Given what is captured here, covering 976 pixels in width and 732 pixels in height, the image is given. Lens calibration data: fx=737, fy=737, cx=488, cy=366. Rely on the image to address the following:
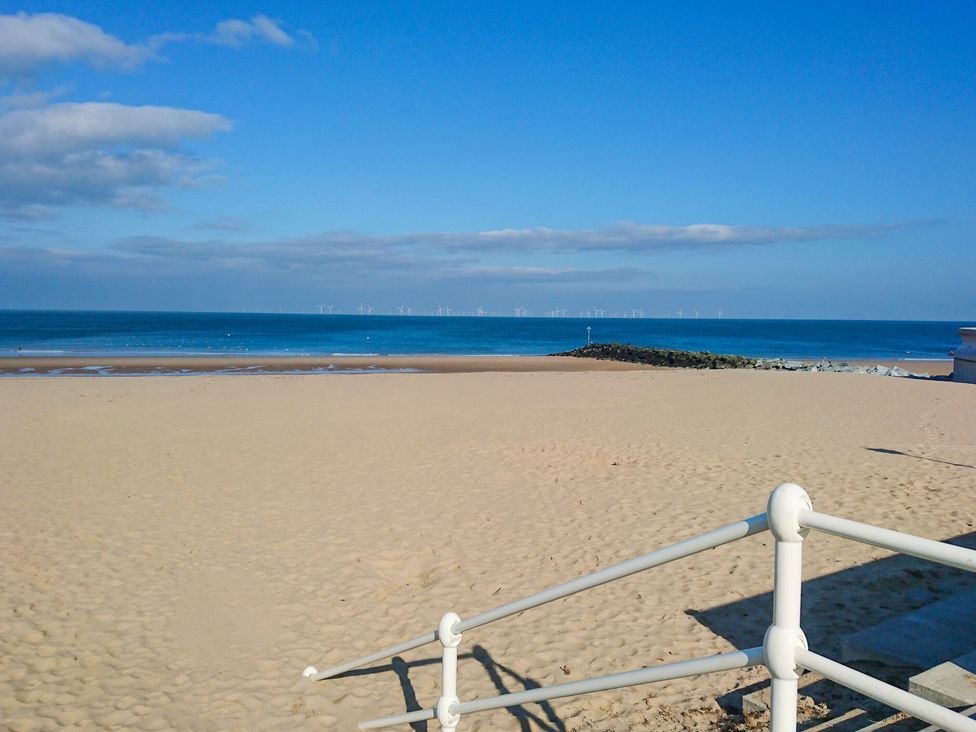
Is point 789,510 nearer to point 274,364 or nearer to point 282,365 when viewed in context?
point 282,365

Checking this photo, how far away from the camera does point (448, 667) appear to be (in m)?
3.29

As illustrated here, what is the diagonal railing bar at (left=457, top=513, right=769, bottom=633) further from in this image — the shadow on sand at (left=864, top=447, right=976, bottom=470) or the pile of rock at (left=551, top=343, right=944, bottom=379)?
the pile of rock at (left=551, top=343, right=944, bottom=379)

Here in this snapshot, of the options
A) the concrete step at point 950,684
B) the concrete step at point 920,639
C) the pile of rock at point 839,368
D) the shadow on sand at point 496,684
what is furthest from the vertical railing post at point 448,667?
the pile of rock at point 839,368

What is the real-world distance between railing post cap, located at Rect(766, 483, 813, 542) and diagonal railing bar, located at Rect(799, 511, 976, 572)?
15 millimetres

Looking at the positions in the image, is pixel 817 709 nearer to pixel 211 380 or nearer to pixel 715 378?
pixel 715 378

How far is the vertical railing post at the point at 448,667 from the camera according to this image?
3191 mm

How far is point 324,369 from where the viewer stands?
33125mm

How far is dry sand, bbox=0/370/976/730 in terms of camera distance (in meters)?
4.81

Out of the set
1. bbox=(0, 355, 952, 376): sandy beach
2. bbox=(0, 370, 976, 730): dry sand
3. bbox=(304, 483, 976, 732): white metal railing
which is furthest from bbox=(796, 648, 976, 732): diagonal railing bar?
bbox=(0, 355, 952, 376): sandy beach

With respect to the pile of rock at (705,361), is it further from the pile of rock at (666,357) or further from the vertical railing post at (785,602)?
the vertical railing post at (785,602)

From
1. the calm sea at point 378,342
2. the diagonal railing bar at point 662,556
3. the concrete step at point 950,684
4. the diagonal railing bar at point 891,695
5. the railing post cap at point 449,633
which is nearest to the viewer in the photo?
the diagonal railing bar at point 891,695

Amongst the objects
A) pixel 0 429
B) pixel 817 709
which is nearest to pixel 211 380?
pixel 0 429

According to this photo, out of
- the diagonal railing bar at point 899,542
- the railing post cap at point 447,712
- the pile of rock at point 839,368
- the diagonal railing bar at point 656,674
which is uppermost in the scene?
the diagonal railing bar at point 899,542

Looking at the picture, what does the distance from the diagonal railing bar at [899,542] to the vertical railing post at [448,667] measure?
1989mm
